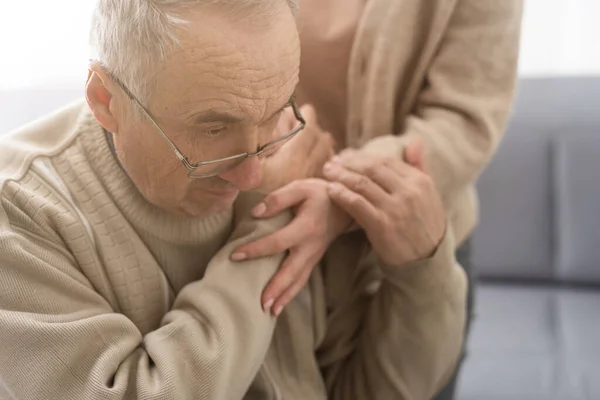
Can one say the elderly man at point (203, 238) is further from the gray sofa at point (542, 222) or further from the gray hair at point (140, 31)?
the gray sofa at point (542, 222)

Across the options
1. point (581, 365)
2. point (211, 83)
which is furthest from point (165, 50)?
point (581, 365)

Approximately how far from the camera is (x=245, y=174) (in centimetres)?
88

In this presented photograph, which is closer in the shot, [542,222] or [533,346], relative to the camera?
[533,346]

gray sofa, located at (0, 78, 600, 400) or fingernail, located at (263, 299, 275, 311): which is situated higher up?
fingernail, located at (263, 299, 275, 311)

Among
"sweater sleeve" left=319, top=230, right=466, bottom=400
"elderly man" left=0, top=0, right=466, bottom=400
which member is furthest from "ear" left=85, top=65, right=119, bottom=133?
"sweater sleeve" left=319, top=230, right=466, bottom=400

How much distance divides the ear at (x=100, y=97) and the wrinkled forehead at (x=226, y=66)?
0.08 m

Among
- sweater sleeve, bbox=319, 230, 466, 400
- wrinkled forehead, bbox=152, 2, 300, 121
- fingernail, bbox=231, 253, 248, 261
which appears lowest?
sweater sleeve, bbox=319, 230, 466, 400

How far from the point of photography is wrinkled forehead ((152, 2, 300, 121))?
76 centimetres

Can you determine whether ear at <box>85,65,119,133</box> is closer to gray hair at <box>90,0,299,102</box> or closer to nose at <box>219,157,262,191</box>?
gray hair at <box>90,0,299,102</box>

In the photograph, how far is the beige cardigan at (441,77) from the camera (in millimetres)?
1149

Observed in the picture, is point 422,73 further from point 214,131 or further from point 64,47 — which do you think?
point 64,47

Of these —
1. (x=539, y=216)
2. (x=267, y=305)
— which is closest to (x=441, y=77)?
(x=267, y=305)

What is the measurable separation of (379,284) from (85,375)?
0.53 meters

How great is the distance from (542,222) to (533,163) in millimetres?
181
